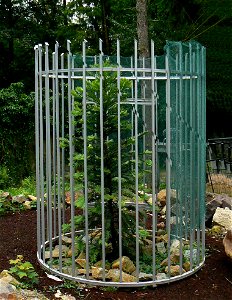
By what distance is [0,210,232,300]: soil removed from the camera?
455 centimetres

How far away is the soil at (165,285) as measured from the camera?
455 centimetres

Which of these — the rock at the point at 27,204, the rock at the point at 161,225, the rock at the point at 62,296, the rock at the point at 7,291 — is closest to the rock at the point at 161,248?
the rock at the point at 161,225

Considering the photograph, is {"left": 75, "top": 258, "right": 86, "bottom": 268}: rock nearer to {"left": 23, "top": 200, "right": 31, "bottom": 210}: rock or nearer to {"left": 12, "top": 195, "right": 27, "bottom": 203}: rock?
{"left": 23, "top": 200, "right": 31, "bottom": 210}: rock

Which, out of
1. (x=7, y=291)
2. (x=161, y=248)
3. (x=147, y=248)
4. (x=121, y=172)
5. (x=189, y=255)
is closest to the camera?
(x=7, y=291)

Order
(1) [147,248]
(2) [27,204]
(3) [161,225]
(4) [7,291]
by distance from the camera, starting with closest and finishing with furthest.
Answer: (4) [7,291] → (1) [147,248] → (3) [161,225] → (2) [27,204]

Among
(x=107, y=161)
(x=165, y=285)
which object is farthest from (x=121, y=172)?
(x=165, y=285)

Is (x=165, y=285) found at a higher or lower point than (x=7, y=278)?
lower

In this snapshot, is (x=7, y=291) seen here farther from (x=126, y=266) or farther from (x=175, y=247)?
(x=175, y=247)

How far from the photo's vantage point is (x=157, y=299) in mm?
4477

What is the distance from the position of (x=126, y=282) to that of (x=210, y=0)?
1135 cm

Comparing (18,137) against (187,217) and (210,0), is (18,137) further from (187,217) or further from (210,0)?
(187,217)

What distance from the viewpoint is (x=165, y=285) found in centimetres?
476

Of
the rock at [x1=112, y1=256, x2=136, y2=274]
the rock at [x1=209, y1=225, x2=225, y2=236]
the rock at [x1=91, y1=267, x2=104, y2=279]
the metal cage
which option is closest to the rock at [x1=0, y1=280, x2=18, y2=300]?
the metal cage

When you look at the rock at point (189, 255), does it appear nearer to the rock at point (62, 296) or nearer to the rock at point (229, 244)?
the rock at point (229, 244)
